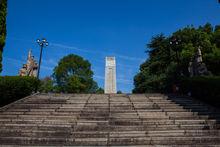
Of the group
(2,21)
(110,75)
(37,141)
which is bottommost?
(37,141)

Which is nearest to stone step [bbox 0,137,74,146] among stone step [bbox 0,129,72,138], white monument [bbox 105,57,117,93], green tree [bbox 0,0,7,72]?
stone step [bbox 0,129,72,138]

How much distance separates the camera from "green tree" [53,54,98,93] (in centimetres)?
5003

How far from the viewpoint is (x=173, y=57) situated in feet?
109

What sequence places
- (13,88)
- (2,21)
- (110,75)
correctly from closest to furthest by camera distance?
(13,88), (2,21), (110,75)

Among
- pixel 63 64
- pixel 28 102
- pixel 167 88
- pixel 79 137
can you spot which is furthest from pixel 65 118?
pixel 63 64

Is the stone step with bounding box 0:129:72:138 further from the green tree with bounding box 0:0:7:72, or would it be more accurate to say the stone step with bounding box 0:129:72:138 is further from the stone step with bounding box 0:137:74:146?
the green tree with bounding box 0:0:7:72

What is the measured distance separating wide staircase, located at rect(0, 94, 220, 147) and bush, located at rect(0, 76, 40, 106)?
0.69 metres

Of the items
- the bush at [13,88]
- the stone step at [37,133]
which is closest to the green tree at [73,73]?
the bush at [13,88]

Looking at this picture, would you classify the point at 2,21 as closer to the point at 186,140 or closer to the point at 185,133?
the point at 185,133

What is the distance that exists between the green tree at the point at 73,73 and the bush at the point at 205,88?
3224 centimetres

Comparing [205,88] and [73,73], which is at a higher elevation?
[73,73]

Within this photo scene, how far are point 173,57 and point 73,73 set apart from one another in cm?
2388

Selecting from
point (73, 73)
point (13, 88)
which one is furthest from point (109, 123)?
point (73, 73)

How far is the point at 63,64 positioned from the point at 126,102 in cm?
3801
